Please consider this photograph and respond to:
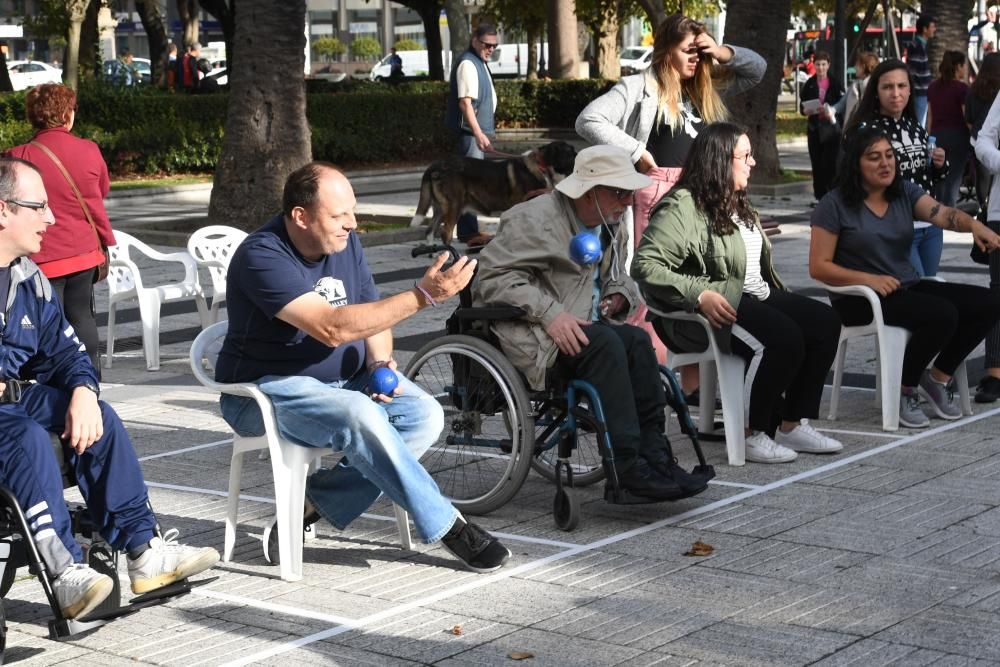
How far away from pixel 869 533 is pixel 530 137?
90.9 ft

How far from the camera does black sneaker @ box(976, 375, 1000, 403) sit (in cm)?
790

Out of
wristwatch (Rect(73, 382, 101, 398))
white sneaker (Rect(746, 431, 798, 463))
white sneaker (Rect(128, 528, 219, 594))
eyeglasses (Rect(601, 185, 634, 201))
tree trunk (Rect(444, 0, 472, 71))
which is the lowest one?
white sneaker (Rect(746, 431, 798, 463))

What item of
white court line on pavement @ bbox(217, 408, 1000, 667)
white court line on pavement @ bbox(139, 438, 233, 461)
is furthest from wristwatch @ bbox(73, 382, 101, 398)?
white court line on pavement @ bbox(139, 438, 233, 461)

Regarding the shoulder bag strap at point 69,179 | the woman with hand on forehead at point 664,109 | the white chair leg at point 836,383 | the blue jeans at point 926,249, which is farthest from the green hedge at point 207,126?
the white chair leg at point 836,383

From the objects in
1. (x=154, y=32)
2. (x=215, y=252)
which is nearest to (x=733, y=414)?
(x=215, y=252)

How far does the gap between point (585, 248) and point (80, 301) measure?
3.37m

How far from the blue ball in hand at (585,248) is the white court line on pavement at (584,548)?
101 centimetres

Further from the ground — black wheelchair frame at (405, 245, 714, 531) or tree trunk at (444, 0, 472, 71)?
tree trunk at (444, 0, 472, 71)

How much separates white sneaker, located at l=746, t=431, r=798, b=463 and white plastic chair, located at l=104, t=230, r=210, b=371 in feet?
13.7

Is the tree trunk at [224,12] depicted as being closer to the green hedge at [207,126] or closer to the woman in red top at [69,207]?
the green hedge at [207,126]

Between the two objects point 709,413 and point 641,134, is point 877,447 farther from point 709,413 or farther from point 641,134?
point 641,134

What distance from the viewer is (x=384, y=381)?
5.23m

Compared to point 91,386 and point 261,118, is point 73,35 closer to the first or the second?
point 261,118

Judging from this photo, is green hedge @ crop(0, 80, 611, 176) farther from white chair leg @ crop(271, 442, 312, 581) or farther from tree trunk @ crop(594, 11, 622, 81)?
white chair leg @ crop(271, 442, 312, 581)
